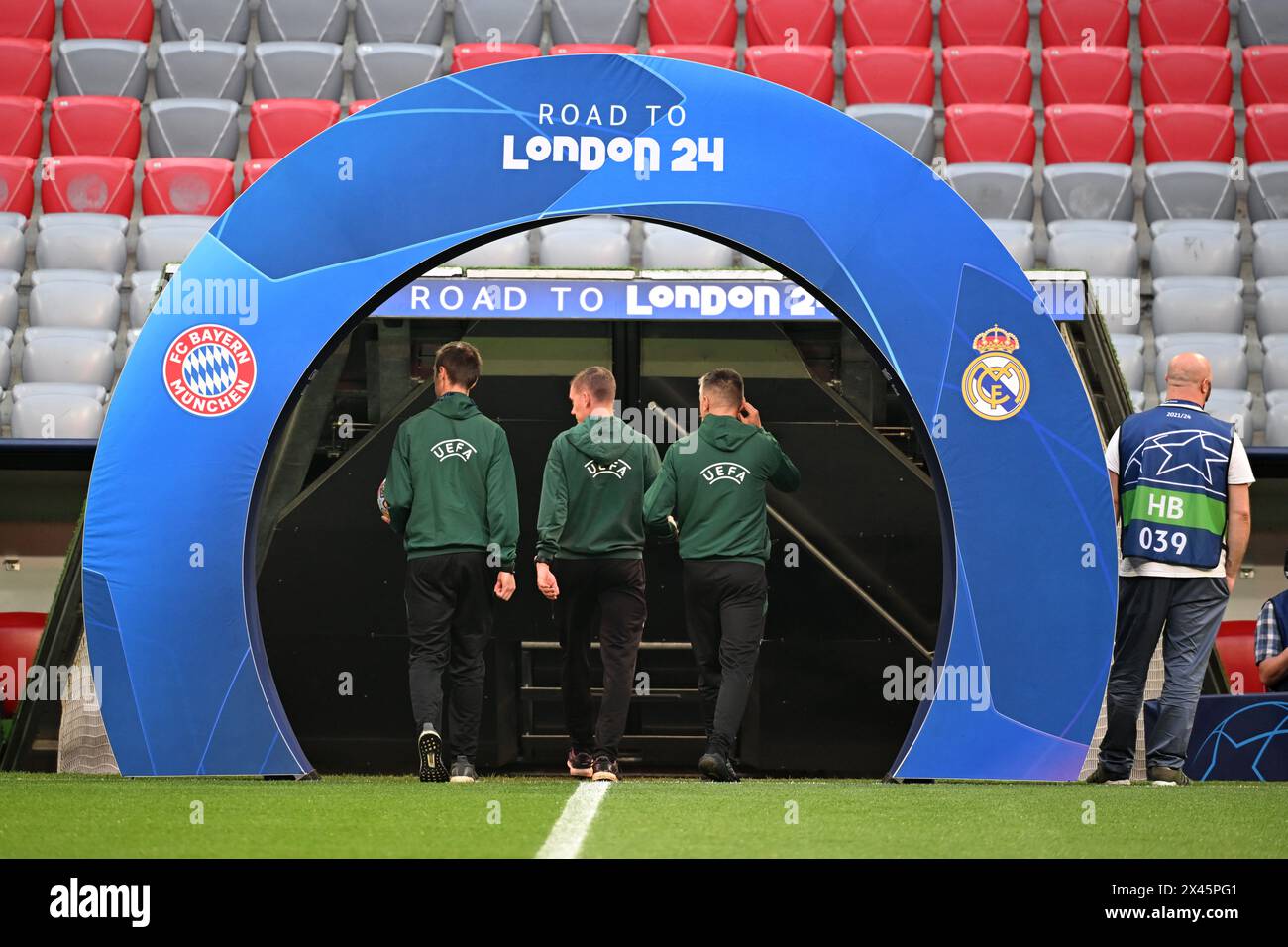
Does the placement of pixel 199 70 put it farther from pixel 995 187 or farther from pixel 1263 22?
pixel 1263 22

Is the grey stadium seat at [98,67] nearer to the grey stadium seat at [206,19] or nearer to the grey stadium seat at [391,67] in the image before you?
the grey stadium seat at [206,19]

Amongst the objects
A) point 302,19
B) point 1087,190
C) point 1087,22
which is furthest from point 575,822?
point 1087,22

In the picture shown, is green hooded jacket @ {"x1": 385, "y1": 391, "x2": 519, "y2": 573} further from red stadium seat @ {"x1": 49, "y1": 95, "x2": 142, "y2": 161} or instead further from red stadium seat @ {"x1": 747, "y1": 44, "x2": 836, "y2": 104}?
red stadium seat @ {"x1": 49, "y1": 95, "x2": 142, "y2": 161}

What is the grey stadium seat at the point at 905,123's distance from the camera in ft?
39.1

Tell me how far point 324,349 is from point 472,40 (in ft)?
23.4

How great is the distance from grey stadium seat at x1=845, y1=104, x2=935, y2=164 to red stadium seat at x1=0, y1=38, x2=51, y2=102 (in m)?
6.33

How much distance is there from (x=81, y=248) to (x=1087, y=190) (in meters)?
7.18

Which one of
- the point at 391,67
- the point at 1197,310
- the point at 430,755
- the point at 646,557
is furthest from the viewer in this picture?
the point at 391,67

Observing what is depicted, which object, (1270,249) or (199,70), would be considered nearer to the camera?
(1270,249)

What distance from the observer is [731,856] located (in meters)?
4.04

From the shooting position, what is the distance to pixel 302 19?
43.6 ft
